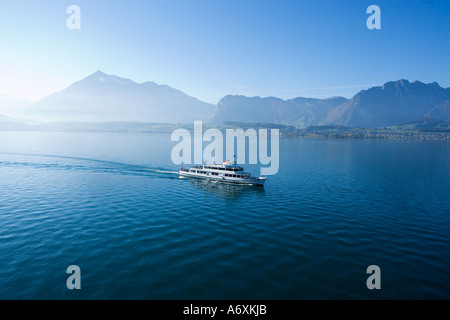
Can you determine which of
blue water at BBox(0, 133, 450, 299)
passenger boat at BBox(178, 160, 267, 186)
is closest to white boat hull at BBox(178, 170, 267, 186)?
passenger boat at BBox(178, 160, 267, 186)

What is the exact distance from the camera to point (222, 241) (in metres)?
39.9

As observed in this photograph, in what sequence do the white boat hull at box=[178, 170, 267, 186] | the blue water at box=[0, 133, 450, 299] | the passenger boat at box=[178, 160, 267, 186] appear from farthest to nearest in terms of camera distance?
1. the passenger boat at box=[178, 160, 267, 186]
2. the white boat hull at box=[178, 170, 267, 186]
3. the blue water at box=[0, 133, 450, 299]

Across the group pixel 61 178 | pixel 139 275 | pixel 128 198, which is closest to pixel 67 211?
pixel 128 198

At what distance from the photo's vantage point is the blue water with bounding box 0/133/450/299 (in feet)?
92.7

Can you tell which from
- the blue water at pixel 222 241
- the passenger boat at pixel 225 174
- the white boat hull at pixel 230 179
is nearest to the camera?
the blue water at pixel 222 241

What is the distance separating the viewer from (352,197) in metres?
66.5

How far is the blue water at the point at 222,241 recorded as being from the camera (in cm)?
2827

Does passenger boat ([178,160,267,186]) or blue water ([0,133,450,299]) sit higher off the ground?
passenger boat ([178,160,267,186])

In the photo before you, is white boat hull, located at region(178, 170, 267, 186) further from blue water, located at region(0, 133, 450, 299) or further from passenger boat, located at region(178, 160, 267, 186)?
blue water, located at region(0, 133, 450, 299)

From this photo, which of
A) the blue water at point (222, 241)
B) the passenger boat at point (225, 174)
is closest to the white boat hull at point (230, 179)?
the passenger boat at point (225, 174)

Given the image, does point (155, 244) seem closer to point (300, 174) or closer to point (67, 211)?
point (67, 211)

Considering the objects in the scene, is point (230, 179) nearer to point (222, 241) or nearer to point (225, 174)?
point (225, 174)

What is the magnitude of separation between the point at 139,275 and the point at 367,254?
34.7 meters

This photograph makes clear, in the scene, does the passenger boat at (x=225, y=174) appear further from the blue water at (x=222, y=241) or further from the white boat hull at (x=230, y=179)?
the blue water at (x=222, y=241)
